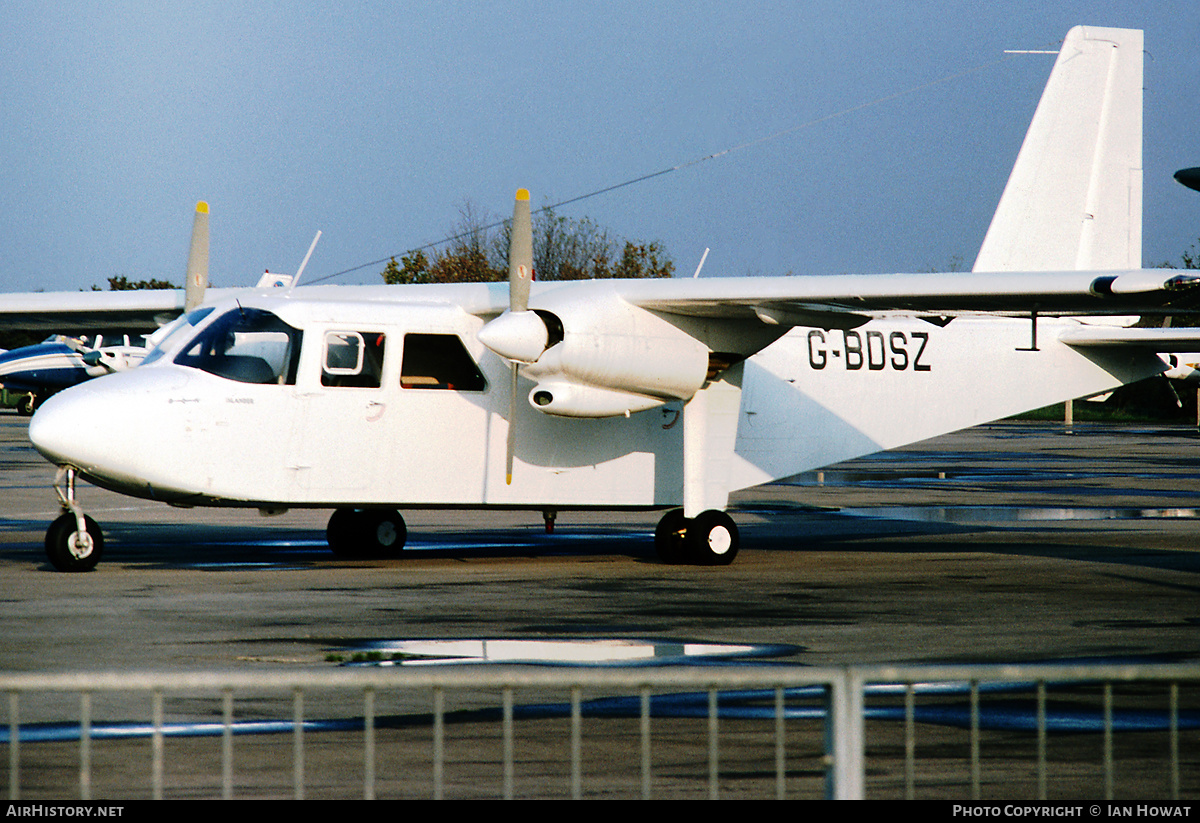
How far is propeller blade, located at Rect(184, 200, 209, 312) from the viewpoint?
51.8 feet

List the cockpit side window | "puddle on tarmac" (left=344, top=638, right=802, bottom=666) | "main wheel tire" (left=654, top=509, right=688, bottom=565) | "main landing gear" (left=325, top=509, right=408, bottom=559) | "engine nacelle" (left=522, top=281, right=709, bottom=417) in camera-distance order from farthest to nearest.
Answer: "main landing gear" (left=325, top=509, right=408, bottom=559) → "main wheel tire" (left=654, top=509, right=688, bottom=565) → "engine nacelle" (left=522, top=281, right=709, bottom=417) → the cockpit side window → "puddle on tarmac" (left=344, top=638, right=802, bottom=666)

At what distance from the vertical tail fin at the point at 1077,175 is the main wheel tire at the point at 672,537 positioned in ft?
19.6

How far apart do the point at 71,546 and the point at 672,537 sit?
232 inches

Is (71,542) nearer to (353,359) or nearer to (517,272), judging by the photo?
(353,359)

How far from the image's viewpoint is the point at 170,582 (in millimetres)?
12258

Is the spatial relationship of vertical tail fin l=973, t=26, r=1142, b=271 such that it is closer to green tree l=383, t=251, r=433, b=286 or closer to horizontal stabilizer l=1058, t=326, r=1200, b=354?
horizontal stabilizer l=1058, t=326, r=1200, b=354

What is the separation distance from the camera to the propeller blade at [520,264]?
13.7 metres

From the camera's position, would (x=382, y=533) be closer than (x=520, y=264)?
No

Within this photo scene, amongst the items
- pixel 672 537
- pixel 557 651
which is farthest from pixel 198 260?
pixel 557 651

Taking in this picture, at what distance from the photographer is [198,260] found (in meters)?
15.9

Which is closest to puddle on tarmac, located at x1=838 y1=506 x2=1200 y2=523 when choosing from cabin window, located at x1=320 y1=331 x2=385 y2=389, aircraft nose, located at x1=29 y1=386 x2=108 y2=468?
cabin window, located at x1=320 y1=331 x2=385 y2=389

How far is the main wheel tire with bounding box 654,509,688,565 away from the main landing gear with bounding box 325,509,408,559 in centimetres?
286

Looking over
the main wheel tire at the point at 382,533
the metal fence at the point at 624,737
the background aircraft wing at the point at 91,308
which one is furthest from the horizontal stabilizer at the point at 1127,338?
the background aircraft wing at the point at 91,308
